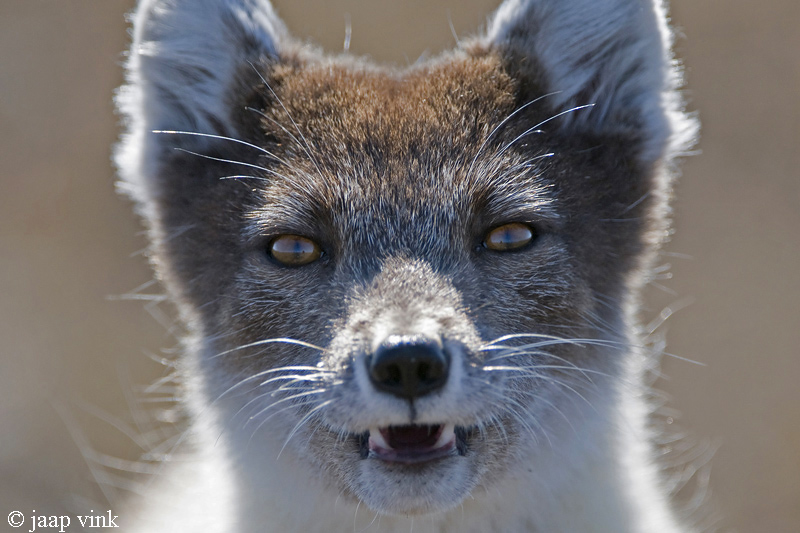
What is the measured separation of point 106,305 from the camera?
25.6ft

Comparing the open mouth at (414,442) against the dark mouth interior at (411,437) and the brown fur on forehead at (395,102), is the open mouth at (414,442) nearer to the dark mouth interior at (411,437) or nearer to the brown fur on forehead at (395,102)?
the dark mouth interior at (411,437)

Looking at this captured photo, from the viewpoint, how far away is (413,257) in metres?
3.18

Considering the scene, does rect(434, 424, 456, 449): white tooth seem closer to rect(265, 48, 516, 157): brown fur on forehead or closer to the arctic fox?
the arctic fox

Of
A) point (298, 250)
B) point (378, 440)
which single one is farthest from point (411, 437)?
point (298, 250)

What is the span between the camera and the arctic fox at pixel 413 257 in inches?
117

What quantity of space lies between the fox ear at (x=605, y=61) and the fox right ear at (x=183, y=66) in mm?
1166

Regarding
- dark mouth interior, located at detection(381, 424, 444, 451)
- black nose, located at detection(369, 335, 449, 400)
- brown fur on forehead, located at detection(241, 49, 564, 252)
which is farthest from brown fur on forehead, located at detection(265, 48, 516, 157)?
dark mouth interior, located at detection(381, 424, 444, 451)

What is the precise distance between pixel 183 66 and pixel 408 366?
1.96m

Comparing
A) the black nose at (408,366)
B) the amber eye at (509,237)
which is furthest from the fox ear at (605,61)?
the black nose at (408,366)

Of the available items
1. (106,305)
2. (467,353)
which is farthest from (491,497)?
(106,305)

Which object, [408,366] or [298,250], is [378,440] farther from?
[298,250]

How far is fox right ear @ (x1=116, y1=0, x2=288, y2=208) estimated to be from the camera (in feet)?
12.1

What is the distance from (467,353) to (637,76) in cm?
171

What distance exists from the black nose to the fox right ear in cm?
156
